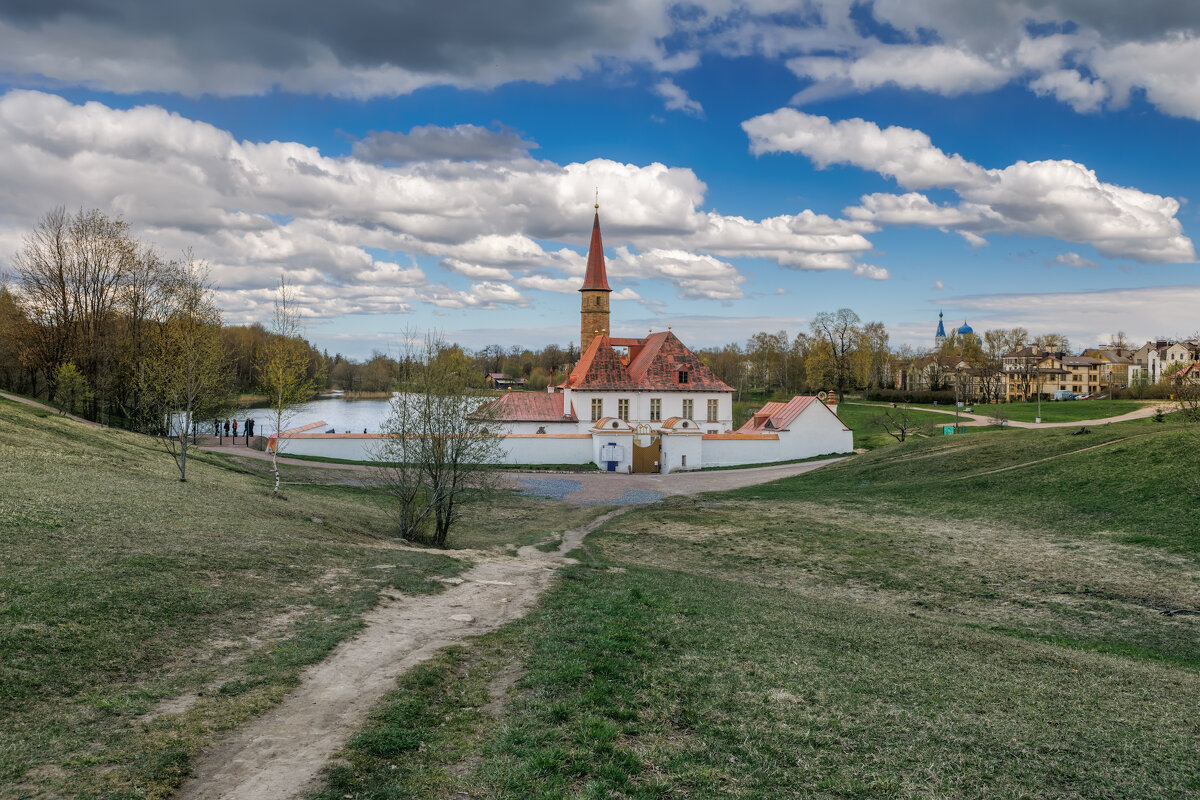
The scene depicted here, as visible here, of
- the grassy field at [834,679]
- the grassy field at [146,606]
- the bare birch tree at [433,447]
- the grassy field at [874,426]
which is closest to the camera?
the grassy field at [146,606]

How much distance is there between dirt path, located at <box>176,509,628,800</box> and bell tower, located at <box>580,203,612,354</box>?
44046 millimetres

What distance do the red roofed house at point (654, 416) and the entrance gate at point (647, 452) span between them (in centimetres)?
6

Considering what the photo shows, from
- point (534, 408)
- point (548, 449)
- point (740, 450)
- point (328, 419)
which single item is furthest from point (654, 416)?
point (328, 419)

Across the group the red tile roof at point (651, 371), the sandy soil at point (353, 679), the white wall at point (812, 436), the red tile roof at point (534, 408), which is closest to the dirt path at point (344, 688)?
Answer: the sandy soil at point (353, 679)

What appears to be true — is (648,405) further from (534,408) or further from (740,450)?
(740,450)

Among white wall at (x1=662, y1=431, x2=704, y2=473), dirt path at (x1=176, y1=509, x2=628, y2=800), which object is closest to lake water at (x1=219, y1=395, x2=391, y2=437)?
white wall at (x1=662, y1=431, x2=704, y2=473)

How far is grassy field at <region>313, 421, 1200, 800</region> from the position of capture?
615 centimetres

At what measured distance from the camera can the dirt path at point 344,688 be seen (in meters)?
5.73

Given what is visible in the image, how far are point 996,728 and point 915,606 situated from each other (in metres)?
7.07

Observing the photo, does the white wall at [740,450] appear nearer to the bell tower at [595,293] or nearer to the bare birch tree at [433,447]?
the bell tower at [595,293]

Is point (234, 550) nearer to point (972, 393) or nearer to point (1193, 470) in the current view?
point (1193, 470)

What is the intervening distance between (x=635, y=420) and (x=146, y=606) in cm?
4184

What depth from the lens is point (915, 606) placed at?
13969 mm

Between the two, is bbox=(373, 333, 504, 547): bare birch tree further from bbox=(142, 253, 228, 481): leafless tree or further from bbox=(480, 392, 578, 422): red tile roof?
bbox=(480, 392, 578, 422): red tile roof
